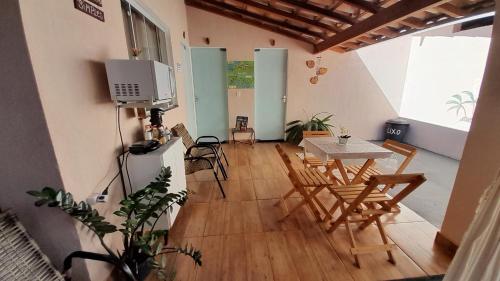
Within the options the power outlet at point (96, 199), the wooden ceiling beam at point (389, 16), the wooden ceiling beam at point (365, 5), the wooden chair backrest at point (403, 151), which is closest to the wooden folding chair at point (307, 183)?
the wooden chair backrest at point (403, 151)

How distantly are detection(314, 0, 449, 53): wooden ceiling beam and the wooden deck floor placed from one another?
205cm

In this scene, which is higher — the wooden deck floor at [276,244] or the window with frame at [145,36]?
the window with frame at [145,36]

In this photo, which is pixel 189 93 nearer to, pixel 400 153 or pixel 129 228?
pixel 129 228

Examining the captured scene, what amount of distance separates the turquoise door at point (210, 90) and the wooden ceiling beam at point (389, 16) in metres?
2.45

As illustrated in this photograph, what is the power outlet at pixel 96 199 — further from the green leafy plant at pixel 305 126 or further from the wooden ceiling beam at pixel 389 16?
the green leafy plant at pixel 305 126

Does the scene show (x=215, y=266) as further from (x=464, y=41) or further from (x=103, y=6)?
(x=464, y=41)

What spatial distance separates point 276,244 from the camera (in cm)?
183

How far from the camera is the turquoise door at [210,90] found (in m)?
4.48

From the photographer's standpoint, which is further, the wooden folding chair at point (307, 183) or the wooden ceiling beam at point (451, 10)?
the wooden ceiling beam at point (451, 10)

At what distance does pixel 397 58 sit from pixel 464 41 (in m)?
1.08

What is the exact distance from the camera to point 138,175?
62.8 inches

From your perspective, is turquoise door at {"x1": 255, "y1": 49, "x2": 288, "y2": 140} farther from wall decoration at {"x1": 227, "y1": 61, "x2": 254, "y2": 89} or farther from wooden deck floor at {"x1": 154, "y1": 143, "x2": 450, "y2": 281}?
wooden deck floor at {"x1": 154, "y1": 143, "x2": 450, "y2": 281}

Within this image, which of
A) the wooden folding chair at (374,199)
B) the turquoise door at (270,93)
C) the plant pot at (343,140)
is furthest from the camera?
the turquoise door at (270,93)

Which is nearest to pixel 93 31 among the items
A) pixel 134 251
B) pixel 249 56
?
Result: pixel 134 251
